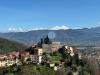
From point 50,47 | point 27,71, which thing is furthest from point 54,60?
point 27,71

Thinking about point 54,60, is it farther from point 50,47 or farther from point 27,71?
point 27,71

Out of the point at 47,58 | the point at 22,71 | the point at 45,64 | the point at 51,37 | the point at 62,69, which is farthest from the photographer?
the point at 51,37

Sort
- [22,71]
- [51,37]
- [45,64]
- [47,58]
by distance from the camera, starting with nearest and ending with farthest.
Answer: [22,71], [45,64], [47,58], [51,37]

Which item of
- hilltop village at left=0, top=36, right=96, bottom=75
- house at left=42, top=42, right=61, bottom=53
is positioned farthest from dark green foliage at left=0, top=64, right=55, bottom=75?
house at left=42, top=42, right=61, bottom=53

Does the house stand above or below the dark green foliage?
above

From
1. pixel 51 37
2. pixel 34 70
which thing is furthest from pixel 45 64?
pixel 51 37

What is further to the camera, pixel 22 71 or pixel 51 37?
pixel 51 37

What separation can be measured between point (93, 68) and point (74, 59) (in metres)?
3.07

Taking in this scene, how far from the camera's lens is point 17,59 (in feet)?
135

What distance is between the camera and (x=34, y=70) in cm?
3131

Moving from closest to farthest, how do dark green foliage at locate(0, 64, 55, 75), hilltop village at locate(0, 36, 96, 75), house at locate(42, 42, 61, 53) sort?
dark green foliage at locate(0, 64, 55, 75), hilltop village at locate(0, 36, 96, 75), house at locate(42, 42, 61, 53)

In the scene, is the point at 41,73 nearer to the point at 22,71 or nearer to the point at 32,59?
the point at 22,71

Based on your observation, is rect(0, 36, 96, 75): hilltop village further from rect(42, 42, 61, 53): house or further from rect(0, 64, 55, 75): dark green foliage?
rect(0, 64, 55, 75): dark green foliage

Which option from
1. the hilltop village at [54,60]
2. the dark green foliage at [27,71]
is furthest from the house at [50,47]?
the dark green foliage at [27,71]
